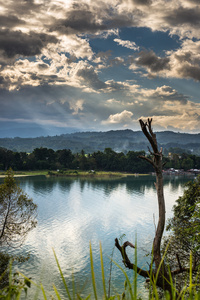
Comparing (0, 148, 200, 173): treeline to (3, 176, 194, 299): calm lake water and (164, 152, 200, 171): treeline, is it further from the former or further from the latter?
(3, 176, 194, 299): calm lake water

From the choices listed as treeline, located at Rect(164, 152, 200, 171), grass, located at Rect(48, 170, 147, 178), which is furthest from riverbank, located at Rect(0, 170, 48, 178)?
treeline, located at Rect(164, 152, 200, 171)

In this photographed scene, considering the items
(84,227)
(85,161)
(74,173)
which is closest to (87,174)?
(74,173)

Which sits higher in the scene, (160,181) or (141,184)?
(160,181)

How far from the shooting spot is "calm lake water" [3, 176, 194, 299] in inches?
1084

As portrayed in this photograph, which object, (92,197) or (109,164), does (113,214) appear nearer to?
(92,197)

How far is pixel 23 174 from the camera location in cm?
10581

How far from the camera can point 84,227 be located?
145 feet

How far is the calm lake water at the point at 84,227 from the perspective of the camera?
27531mm

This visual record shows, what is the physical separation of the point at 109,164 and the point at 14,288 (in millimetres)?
120178

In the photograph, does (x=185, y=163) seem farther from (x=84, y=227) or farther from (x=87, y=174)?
(x=84, y=227)

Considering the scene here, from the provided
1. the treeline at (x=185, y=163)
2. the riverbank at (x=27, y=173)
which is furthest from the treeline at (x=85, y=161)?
the treeline at (x=185, y=163)

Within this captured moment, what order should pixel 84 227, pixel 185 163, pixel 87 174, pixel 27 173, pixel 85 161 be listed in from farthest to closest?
pixel 185 163 → pixel 85 161 → pixel 87 174 → pixel 27 173 → pixel 84 227

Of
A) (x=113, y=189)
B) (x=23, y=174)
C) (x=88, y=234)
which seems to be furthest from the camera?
(x=23, y=174)

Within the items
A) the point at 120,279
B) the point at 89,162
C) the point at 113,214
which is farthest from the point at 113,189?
the point at 120,279
